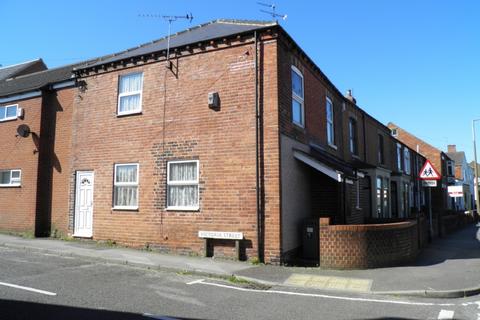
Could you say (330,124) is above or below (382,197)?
above

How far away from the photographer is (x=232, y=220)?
11.2 meters

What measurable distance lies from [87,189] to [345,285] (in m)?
9.51

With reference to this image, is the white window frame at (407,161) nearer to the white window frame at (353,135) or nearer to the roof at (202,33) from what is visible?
the white window frame at (353,135)

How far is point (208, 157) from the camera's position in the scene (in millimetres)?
11773

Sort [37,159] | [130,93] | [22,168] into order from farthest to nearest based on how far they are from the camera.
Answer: [22,168] → [37,159] → [130,93]

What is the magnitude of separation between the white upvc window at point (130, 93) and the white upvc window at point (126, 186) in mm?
1825

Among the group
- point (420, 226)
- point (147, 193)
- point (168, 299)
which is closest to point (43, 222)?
point (147, 193)

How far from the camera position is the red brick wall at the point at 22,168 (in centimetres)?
1545

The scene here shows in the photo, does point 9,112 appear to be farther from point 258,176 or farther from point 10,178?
point 258,176

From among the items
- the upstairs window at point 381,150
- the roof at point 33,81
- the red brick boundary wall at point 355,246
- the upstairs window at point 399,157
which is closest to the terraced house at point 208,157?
the red brick boundary wall at point 355,246

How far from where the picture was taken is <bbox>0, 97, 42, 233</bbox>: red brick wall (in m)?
15.4

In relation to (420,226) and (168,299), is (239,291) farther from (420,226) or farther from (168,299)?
(420,226)

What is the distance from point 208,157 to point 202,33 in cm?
438

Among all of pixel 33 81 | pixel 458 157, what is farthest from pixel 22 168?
pixel 458 157
